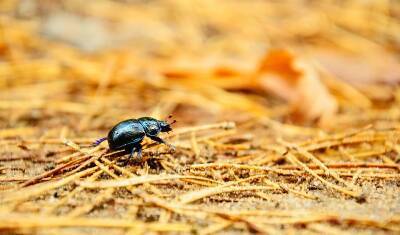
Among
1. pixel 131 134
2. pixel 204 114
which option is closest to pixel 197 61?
pixel 204 114

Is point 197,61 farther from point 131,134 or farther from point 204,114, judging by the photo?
point 131,134

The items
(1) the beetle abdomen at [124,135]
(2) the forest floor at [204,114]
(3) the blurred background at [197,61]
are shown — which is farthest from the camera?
(3) the blurred background at [197,61]

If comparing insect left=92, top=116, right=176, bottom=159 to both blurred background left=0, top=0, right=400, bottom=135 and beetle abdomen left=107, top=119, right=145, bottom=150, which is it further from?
blurred background left=0, top=0, right=400, bottom=135

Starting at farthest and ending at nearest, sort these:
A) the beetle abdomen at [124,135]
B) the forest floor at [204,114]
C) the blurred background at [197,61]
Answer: the blurred background at [197,61]
the beetle abdomen at [124,135]
the forest floor at [204,114]

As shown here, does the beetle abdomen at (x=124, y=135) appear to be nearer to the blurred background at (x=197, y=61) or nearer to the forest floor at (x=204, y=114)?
the forest floor at (x=204, y=114)

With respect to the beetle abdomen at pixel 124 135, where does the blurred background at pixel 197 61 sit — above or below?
above

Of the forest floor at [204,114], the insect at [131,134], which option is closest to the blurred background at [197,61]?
the forest floor at [204,114]

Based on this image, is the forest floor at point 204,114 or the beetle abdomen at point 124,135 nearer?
the forest floor at point 204,114
